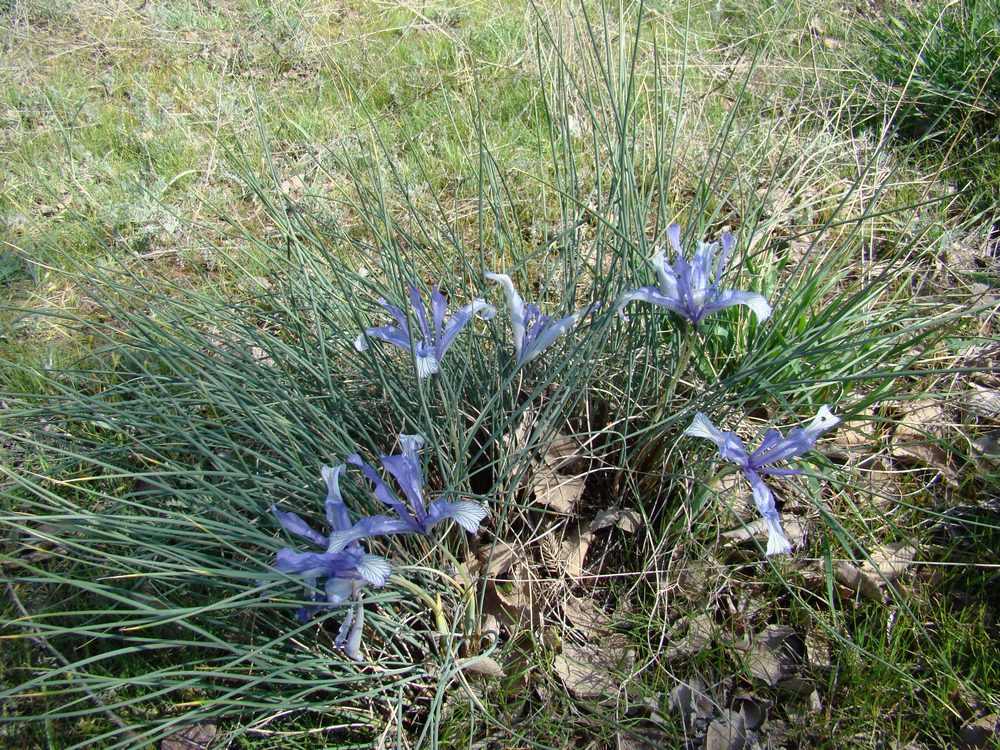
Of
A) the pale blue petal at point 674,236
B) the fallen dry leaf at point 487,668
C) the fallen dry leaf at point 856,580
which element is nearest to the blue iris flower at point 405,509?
the fallen dry leaf at point 487,668

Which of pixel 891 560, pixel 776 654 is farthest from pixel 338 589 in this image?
pixel 891 560

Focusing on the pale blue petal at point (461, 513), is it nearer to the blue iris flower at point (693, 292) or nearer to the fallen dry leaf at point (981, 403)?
the blue iris flower at point (693, 292)

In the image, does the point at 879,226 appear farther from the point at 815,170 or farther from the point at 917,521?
the point at 917,521

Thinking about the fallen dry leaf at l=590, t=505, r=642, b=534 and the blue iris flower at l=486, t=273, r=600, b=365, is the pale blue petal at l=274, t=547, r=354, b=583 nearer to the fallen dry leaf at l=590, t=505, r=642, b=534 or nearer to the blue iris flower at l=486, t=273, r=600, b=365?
the blue iris flower at l=486, t=273, r=600, b=365

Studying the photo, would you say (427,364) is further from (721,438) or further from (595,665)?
(595,665)

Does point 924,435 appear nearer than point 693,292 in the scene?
No

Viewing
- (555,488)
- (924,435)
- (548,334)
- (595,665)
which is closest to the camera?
(548,334)

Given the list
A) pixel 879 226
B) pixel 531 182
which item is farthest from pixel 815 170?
pixel 531 182
